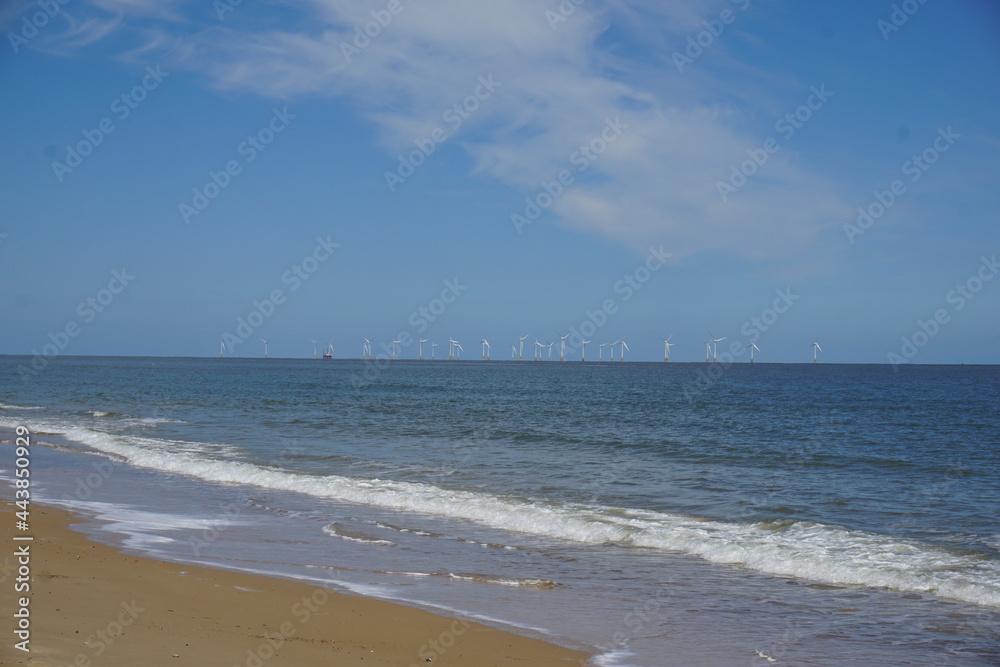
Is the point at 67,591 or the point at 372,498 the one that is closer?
the point at 67,591

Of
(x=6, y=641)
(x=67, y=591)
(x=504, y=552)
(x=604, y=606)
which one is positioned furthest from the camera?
(x=504, y=552)

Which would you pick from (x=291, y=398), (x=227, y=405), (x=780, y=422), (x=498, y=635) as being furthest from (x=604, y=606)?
(x=291, y=398)

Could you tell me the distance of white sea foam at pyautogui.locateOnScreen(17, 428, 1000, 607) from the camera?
11148 millimetres

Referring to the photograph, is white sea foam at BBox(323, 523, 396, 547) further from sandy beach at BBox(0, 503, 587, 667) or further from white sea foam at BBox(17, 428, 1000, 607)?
sandy beach at BBox(0, 503, 587, 667)

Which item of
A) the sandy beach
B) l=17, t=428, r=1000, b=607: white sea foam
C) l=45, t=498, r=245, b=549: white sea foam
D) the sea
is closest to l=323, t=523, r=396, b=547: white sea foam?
the sea

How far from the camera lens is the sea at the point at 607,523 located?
902 cm

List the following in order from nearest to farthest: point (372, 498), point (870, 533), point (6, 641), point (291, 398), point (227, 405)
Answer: point (6, 641), point (870, 533), point (372, 498), point (227, 405), point (291, 398)

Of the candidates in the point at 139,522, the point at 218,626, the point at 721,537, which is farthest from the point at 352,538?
the point at 721,537

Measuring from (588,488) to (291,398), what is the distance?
42025 mm

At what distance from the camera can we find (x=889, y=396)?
6272cm

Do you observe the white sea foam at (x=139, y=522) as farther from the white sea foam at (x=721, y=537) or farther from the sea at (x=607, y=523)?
the white sea foam at (x=721, y=537)

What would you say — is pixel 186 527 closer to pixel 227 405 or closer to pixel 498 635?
pixel 498 635

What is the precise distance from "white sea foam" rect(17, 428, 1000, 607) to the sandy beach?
18.5ft

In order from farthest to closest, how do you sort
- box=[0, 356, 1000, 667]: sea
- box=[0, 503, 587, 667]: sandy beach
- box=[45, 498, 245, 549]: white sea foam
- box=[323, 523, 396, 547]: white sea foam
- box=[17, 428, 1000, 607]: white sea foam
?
box=[323, 523, 396, 547]: white sea foam
box=[45, 498, 245, 549]: white sea foam
box=[17, 428, 1000, 607]: white sea foam
box=[0, 356, 1000, 667]: sea
box=[0, 503, 587, 667]: sandy beach
